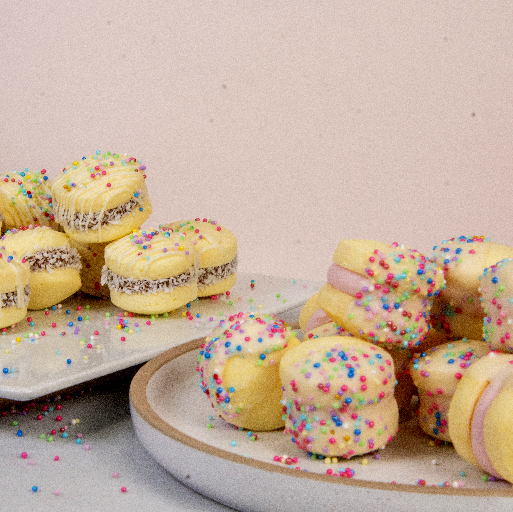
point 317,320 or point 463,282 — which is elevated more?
point 463,282

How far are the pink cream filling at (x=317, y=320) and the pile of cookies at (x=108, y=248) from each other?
18.9 inches

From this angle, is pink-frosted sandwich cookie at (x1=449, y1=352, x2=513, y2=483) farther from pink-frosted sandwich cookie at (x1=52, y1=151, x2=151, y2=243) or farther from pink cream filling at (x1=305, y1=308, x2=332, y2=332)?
pink-frosted sandwich cookie at (x1=52, y1=151, x2=151, y2=243)

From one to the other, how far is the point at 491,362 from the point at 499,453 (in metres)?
0.13

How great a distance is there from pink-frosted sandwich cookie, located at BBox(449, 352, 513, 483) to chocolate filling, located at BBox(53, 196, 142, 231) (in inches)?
39.8

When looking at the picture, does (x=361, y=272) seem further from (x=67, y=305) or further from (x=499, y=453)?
(x=67, y=305)

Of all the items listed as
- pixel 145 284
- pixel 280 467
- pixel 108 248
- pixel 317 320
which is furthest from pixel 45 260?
pixel 280 467

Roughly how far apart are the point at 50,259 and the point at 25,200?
243 mm

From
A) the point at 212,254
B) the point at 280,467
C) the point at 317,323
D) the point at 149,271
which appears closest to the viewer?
the point at 280,467

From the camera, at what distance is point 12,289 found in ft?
5.06

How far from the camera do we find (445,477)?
0.98 meters

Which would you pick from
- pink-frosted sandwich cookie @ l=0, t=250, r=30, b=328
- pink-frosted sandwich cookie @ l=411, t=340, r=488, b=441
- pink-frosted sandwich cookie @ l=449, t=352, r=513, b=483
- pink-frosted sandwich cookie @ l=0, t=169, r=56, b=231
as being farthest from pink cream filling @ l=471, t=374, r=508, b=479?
pink-frosted sandwich cookie @ l=0, t=169, r=56, b=231

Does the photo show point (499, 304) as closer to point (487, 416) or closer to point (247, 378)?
point (487, 416)

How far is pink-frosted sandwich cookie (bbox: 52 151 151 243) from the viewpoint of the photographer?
1688 millimetres

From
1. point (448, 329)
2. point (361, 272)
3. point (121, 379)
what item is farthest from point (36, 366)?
point (448, 329)
